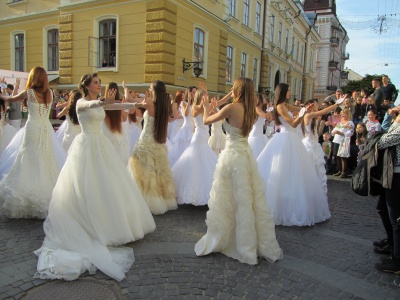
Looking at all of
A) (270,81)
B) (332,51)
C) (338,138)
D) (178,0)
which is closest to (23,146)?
(338,138)

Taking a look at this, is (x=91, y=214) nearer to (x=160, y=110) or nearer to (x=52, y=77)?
(x=160, y=110)

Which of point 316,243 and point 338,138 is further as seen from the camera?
point 338,138

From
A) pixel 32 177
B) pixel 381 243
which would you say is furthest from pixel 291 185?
pixel 32 177

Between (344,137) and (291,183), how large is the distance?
19.2 feet

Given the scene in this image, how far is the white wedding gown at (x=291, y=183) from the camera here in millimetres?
5098

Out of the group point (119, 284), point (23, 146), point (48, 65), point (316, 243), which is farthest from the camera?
point (48, 65)

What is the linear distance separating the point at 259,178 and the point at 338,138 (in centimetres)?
746

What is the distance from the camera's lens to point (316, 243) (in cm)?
446

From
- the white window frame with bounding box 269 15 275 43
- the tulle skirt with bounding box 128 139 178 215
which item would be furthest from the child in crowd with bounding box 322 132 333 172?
the white window frame with bounding box 269 15 275 43

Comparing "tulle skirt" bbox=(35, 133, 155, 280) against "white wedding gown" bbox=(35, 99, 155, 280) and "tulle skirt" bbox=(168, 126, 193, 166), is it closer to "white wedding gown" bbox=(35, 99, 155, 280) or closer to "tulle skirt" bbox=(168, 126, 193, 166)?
"white wedding gown" bbox=(35, 99, 155, 280)

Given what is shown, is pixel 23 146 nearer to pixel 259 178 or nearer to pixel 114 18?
pixel 259 178

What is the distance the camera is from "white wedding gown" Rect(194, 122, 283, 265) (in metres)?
3.80

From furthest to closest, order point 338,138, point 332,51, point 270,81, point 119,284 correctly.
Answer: point 332,51 < point 270,81 < point 338,138 < point 119,284

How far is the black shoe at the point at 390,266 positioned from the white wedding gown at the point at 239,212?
1.12 m
